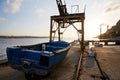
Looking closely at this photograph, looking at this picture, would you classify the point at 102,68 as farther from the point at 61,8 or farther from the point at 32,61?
the point at 61,8

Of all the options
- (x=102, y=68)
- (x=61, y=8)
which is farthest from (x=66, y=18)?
(x=102, y=68)

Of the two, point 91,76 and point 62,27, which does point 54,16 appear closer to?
point 62,27

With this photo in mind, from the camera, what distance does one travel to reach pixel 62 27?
56.6ft

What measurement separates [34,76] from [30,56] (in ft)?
3.28

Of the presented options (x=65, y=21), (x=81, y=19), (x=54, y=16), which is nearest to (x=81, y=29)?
(x=81, y=19)

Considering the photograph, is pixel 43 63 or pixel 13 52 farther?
pixel 13 52

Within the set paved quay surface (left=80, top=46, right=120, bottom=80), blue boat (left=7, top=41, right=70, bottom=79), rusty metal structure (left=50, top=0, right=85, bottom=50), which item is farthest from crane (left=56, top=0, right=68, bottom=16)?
blue boat (left=7, top=41, right=70, bottom=79)

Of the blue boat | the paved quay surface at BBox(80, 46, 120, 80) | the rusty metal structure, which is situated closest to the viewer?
the blue boat

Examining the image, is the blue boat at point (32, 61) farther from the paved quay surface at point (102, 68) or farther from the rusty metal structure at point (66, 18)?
the rusty metal structure at point (66, 18)

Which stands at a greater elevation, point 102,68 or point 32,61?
point 32,61

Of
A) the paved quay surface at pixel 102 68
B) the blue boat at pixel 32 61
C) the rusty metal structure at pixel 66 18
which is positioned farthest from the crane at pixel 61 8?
the blue boat at pixel 32 61

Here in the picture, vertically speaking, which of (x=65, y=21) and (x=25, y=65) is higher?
(x=65, y=21)

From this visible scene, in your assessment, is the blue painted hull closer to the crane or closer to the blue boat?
the blue boat

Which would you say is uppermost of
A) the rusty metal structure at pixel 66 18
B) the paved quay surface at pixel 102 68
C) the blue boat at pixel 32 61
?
the rusty metal structure at pixel 66 18
